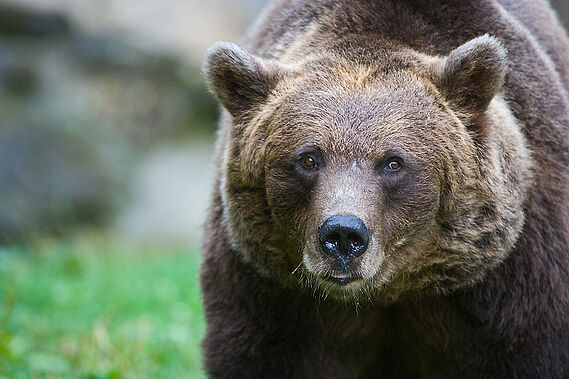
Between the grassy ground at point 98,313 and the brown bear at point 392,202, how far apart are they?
180 centimetres

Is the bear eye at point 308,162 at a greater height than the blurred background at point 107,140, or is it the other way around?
the bear eye at point 308,162

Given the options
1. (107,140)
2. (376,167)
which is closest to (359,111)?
(376,167)

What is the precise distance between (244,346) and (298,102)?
5.38 ft

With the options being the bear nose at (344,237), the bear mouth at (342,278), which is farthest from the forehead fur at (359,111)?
the bear mouth at (342,278)

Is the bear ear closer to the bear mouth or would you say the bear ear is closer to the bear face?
the bear face

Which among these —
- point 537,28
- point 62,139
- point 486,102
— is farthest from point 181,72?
point 486,102

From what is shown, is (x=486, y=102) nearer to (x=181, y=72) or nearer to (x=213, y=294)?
(x=213, y=294)

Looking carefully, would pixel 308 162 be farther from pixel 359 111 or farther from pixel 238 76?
pixel 238 76

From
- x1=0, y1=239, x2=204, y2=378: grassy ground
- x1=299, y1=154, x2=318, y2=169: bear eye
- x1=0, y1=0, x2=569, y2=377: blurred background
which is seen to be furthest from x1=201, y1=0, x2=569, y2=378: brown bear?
x1=0, y1=0, x2=569, y2=377: blurred background

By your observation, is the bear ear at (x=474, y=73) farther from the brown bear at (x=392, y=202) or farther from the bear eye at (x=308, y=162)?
the bear eye at (x=308, y=162)

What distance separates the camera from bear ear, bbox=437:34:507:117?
5359 mm

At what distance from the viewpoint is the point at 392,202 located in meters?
5.27

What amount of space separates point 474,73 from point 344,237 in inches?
54.2

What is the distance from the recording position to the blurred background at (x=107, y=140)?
11.5 m
